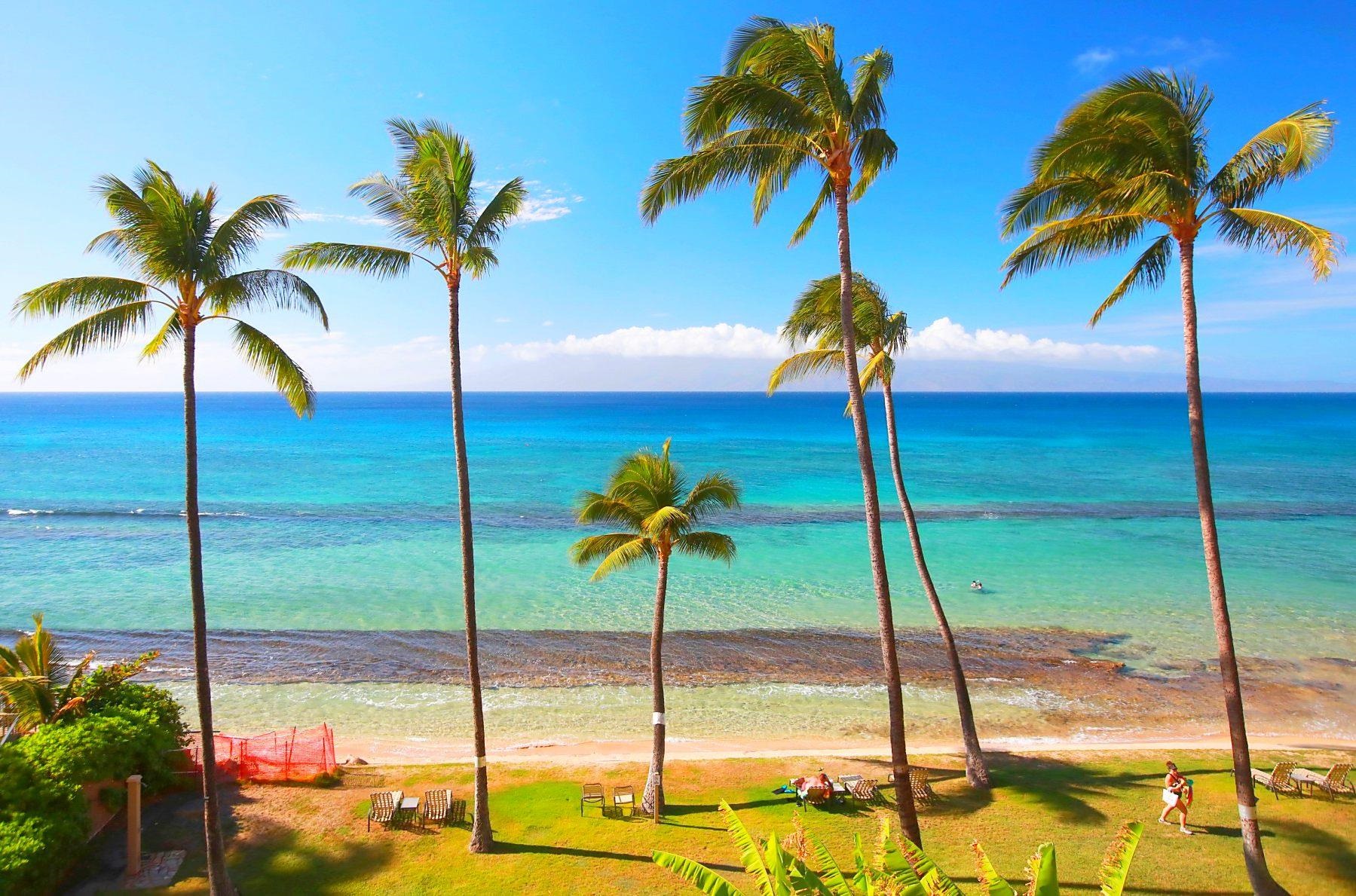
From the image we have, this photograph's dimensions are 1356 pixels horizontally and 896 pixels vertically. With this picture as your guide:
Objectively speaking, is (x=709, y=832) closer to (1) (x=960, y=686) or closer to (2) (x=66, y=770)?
(1) (x=960, y=686)

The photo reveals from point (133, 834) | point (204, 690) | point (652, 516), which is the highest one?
point (652, 516)

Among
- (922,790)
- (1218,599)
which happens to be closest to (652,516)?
(922,790)

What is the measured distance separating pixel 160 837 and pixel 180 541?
37066mm

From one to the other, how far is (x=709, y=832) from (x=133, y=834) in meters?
9.68

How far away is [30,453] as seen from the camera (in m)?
94.5

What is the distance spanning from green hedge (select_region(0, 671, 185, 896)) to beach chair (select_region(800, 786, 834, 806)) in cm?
1233

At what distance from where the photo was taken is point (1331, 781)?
14078 mm

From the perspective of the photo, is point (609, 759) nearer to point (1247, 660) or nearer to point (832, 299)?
point (832, 299)

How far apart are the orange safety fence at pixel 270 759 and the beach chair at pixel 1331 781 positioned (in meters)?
19.8

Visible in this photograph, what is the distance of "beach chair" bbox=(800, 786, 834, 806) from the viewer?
556 inches

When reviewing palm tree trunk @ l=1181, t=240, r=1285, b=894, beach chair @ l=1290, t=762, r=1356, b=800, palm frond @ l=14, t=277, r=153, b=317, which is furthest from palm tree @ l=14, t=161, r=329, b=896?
beach chair @ l=1290, t=762, r=1356, b=800

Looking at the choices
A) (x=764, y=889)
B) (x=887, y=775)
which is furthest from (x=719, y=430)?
(x=764, y=889)

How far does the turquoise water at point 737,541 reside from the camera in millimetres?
30453

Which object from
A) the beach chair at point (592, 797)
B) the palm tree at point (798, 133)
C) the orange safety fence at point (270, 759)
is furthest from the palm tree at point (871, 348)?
the orange safety fence at point (270, 759)
